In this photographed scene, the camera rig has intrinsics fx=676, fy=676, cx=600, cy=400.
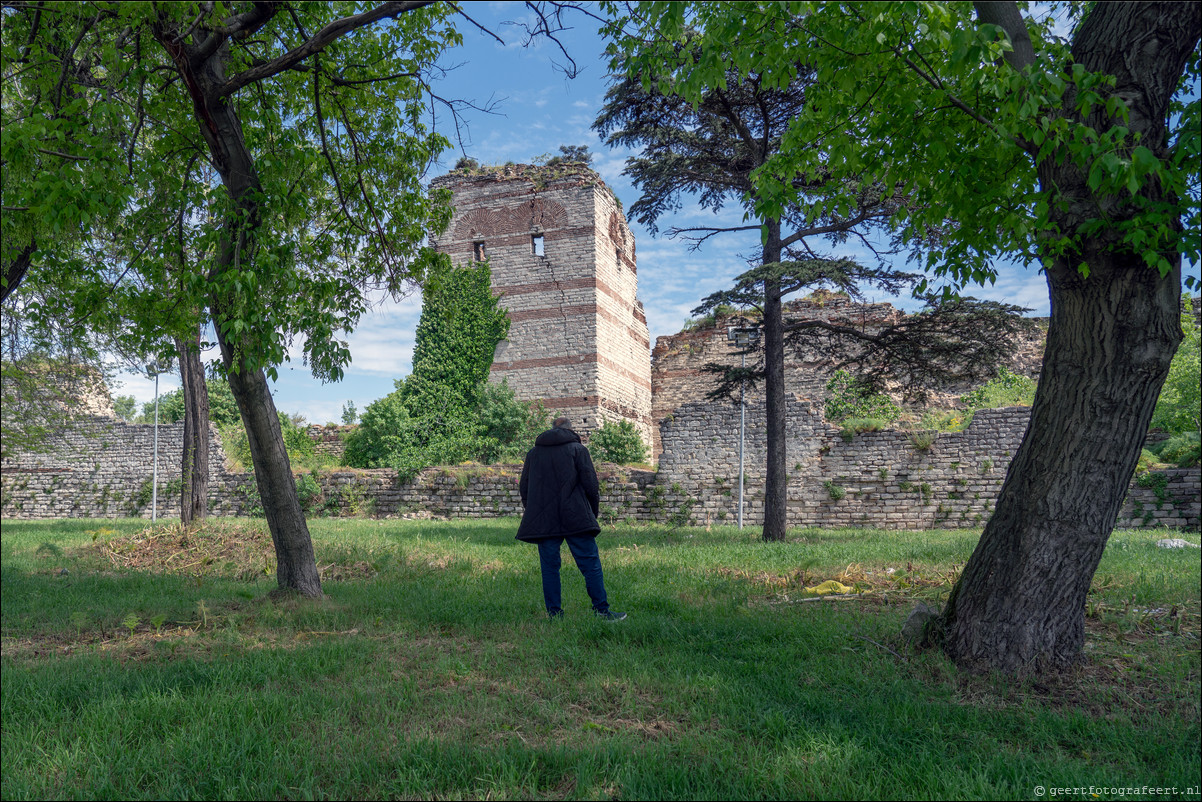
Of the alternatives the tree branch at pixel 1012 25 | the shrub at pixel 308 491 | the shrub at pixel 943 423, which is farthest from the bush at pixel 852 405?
the tree branch at pixel 1012 25

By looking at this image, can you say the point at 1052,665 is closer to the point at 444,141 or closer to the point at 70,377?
the point at 444,141

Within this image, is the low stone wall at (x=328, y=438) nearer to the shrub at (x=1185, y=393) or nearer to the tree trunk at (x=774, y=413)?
the tree trunk at (x=774, y=413)

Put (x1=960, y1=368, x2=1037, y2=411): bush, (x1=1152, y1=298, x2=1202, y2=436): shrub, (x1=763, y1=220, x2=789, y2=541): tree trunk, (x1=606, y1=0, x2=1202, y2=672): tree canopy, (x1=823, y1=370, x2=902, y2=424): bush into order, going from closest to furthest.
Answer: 1. (x1=606, y1=0, x2=1202, y2=672): tree canopy
2. (x1=763, y1=220, x2=789, y2=541): tree trunk
3. (x1=1152, y1=298, x2=1202, y2=436): shrub
4. (x1=823, y1=370, x2=902, y2=424): bush
5. (x1=960, y1=368, x2=1037, y2=411): bush

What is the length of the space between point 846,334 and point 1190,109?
826 centimetres

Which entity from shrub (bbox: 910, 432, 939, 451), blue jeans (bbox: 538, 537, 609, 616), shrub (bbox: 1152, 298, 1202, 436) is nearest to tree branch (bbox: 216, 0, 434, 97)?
blue jeans (bbox: 538, 537, 609, 616)

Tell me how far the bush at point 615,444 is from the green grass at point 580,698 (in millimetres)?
12384

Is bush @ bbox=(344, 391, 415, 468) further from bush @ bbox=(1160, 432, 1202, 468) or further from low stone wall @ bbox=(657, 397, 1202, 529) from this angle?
bush @ bbox=(1160, 432, 1202, 468)

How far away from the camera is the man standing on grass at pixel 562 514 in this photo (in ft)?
19.1

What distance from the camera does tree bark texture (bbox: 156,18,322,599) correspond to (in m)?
5.73

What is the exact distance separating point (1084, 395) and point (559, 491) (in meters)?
3.84

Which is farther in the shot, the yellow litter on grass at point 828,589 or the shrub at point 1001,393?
the shrub at point 1001,393

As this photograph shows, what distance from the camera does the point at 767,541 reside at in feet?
36.1

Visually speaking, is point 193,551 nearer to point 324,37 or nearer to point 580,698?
point 324,37

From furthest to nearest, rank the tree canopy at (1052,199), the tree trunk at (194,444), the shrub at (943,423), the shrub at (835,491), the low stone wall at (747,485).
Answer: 1. the shrub at (943,423)
2. the shrub at (835,491)
3. the low stone wall at (747,485)
4. the tree trunk at (194,444)
5. the tree canopy at (1052,199)
